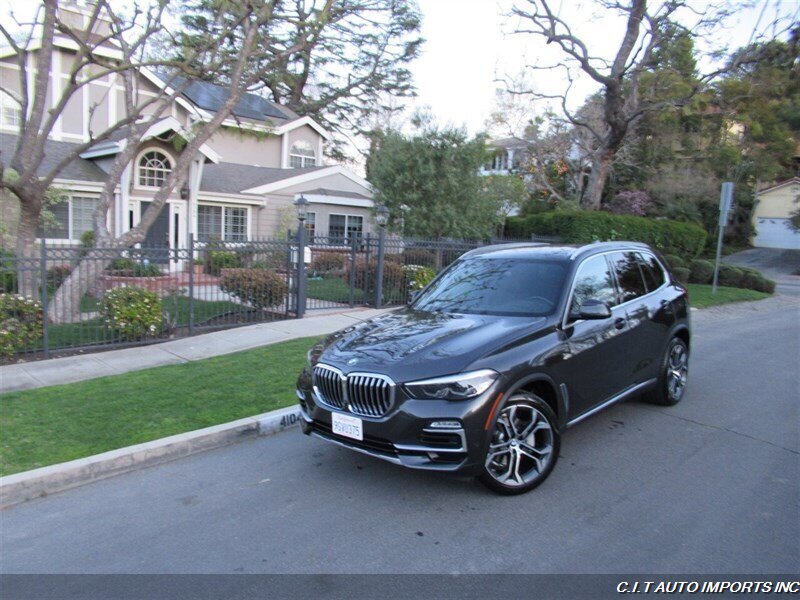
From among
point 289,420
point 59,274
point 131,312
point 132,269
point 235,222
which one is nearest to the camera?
point 289,420

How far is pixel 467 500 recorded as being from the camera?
4.08 meters

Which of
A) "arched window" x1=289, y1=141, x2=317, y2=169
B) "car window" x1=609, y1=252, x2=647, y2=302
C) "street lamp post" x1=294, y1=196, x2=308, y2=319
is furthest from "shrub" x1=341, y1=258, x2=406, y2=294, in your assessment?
"arched window" x1=289, y1=141, x2=317, y2=169

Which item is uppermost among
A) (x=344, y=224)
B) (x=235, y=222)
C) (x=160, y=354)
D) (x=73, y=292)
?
(x=344, y=224)

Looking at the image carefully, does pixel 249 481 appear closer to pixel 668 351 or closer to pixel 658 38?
pixel 668 351

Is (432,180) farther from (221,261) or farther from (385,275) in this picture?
(221,261)

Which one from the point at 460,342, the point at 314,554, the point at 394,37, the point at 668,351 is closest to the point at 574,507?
the point at 460,342

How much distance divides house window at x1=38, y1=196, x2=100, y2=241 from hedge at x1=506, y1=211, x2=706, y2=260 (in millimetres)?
15857

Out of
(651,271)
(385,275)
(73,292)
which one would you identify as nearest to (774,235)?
(385,275)

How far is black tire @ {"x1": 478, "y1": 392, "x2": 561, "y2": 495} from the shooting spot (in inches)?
157

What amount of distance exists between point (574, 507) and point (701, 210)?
36.3 m

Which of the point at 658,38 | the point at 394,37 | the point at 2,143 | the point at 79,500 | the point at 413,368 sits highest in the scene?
the point at 394,37

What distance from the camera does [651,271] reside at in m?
6.21

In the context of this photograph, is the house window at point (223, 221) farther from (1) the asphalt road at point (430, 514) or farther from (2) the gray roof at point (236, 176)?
(1) the asphalt road at point (430, 514)

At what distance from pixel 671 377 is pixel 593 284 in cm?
181
